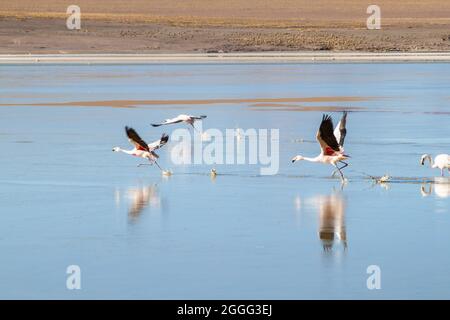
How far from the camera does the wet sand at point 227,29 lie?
7462 centimetres

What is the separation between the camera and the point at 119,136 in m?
24.3

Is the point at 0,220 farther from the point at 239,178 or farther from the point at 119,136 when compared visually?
the point at 119,136

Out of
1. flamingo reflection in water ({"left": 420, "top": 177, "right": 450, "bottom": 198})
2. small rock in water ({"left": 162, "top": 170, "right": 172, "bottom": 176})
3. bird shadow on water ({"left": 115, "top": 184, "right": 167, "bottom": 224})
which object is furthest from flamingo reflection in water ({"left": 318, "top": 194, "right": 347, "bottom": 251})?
small rock in water ({"left": 162, "top": 170, "right": 172, "bottom": 176})

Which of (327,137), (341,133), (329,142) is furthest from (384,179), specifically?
(327,137)

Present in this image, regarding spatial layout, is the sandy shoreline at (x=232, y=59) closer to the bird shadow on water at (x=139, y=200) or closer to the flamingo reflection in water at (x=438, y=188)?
the flamingo reflection in water at (x=438, y=188)

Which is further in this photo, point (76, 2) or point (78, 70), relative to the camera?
point (76, 2)

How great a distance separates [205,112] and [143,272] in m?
17.8

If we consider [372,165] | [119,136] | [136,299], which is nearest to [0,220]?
[136,299]

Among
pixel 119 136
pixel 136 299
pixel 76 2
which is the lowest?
pixel 136 299

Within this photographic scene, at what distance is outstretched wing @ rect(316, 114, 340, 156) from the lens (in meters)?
16.7

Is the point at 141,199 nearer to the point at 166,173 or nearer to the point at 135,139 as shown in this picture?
the point at 135,139

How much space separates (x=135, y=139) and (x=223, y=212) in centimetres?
351

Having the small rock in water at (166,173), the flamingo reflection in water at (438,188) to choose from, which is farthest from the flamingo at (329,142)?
the small rock in water at (166,173)

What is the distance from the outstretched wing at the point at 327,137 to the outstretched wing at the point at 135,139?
9.09 ft
